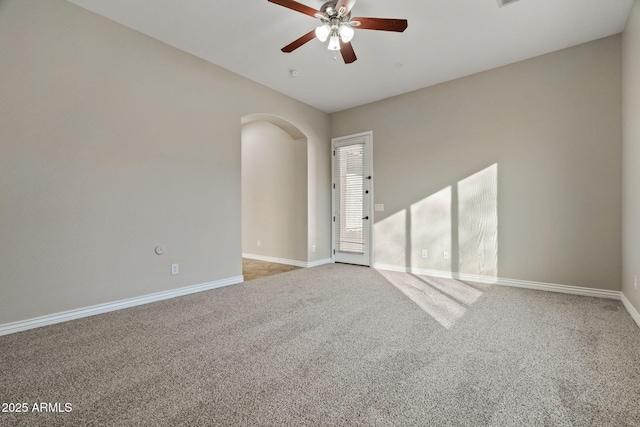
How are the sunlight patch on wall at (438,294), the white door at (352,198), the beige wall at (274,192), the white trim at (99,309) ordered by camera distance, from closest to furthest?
the white trim at (99,309) → the sunlight patch on wall at (438,294) → the white door at (352,198) → the beige wall at (274,192)

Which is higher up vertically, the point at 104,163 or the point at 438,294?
the point at 104,163

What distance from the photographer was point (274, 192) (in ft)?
19.7

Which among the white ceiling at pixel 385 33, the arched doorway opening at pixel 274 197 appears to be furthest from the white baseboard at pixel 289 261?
the white ceiling at pixel 385 33

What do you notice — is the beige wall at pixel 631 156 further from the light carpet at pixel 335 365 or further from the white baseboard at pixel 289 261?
the white baseboard at pixel 289 261

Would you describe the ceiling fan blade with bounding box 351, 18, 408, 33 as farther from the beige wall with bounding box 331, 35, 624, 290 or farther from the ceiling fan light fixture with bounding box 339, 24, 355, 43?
the beige wall with bounding box 331, 35, 624, 290

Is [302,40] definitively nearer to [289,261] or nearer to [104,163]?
[104,163]

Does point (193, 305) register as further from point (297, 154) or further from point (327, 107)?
point (327, 107)

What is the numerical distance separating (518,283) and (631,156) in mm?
1842

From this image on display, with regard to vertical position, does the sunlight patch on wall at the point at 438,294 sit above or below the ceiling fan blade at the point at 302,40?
below

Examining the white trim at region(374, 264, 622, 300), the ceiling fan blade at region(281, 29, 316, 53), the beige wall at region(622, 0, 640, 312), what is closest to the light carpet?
the white trim at region(374, 264, 622, 300)

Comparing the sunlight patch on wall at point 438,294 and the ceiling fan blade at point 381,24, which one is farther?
the sunlight patch on wall at point 438,294

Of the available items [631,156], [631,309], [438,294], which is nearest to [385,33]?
[631,156]

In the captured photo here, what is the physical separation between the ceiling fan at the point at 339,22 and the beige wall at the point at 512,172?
2.25 m

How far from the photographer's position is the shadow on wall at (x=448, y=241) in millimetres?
3977
